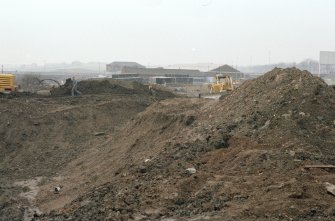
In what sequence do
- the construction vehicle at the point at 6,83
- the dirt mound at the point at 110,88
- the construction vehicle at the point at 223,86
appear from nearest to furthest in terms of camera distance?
the construction vehicle at the point at 6,83, the dirt mound at the point at 110,88, the construction vehicle at the point at 223,86

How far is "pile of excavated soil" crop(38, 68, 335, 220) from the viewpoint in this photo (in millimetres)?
8539

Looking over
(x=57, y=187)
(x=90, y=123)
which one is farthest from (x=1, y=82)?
(x=57, y=187)

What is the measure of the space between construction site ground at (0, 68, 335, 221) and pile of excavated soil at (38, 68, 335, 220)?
0.03 m

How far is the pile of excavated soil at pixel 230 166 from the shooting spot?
854 cm

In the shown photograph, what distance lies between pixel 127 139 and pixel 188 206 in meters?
9.04

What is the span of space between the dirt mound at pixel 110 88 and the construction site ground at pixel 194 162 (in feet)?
29.0

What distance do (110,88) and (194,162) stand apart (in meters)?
20.8

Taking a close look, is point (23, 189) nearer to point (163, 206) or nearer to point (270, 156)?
point (163, 206)

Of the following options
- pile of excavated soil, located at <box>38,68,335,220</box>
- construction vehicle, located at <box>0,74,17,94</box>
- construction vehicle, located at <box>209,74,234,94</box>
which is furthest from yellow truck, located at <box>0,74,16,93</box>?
pile of excavated soil, located at <box>38,68,335,220</box>

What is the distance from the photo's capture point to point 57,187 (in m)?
14.5

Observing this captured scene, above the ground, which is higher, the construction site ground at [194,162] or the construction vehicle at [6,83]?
the construction vehicle at [6,83]

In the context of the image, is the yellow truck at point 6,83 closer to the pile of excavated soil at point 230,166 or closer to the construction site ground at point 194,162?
the construction site ground at point 194,162

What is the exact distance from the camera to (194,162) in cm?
1121

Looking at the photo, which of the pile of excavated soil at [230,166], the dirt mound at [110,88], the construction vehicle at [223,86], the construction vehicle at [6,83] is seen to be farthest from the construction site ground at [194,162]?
the construction vehicle at [223,86]
